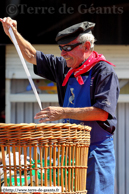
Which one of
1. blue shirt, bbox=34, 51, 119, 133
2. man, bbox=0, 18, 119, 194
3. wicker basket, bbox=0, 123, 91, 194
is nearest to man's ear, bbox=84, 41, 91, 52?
man, bbox=0, 18, 119, 194

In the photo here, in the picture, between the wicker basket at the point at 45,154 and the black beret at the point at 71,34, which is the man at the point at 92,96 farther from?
the wicker basket at the point at 45,154

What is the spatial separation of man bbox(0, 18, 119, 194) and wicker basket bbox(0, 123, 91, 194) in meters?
0.28

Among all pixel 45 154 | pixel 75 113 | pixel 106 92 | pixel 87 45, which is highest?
pixel 87 45

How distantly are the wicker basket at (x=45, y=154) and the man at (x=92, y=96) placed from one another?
0.93 ft

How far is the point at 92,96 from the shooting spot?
2.11 metres

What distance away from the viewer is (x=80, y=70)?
7.17 ft

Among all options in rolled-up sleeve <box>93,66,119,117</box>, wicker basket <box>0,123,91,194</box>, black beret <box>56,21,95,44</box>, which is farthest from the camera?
black beret <box>56,21,95,44</box>

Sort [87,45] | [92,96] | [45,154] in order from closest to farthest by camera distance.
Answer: [45,154] < [92,96] < [87,45]

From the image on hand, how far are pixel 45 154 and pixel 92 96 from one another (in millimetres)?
701

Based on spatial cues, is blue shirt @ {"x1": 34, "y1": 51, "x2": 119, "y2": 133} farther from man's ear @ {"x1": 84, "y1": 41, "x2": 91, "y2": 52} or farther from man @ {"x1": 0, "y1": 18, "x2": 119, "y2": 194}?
man's ear @ {"x1": 84, "y1": 41, "x2": 91, "y2": 52}

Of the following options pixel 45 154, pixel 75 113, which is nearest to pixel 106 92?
pixel 75 113

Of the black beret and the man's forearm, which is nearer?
the man's forearm

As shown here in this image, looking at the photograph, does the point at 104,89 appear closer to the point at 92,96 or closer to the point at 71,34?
the point at 92,96

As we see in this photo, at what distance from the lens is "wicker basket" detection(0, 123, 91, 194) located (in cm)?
148
